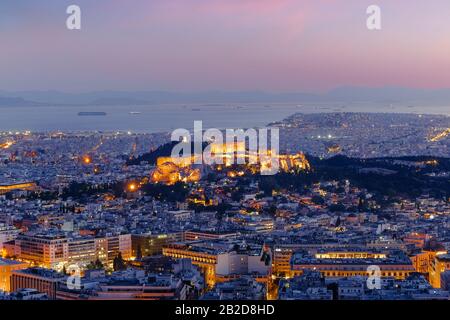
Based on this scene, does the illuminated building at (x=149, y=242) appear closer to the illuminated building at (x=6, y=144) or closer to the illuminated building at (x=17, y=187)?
the illuminated building at (x=17, y=187)

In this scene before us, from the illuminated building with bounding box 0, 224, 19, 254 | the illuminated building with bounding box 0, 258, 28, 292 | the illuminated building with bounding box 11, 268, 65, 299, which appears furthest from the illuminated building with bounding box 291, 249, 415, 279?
the illuminated building with bounding box 0, 224, 19, 254

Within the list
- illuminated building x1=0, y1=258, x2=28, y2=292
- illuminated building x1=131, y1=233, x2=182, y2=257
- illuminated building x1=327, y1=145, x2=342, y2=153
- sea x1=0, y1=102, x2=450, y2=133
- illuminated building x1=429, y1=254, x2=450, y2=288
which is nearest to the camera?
illuminated building x1=0, y1=258, x2=28, y2=292

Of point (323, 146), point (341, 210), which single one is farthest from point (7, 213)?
point (323, 146)

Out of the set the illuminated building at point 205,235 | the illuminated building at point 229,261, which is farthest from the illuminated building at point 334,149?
the illuminated building at point 229,261

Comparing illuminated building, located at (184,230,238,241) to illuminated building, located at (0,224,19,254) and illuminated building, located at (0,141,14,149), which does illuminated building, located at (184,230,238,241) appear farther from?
illuminated building, located at (0,141,14,149)

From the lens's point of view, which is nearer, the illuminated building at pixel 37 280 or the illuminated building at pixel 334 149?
the illuminated building at pixel 37 280

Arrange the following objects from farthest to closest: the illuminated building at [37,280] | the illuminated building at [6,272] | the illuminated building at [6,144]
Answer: the illuminated building at [6,144] < the illuminated building at [6,272] < the illuminated building at [37,280]
